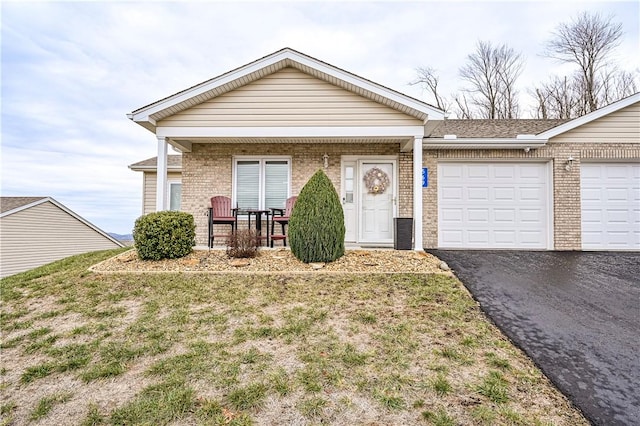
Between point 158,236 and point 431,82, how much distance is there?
18500mm

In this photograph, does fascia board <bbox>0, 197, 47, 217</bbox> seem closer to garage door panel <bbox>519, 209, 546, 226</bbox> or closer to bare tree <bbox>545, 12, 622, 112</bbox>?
garage door panel <bbox>519, 209, 546, 226</bbox>

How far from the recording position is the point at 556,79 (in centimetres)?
1759

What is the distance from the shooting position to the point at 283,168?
28.1ft

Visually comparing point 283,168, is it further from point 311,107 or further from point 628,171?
point 628,171

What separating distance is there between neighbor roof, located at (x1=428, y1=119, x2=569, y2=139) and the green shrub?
6.19 meters

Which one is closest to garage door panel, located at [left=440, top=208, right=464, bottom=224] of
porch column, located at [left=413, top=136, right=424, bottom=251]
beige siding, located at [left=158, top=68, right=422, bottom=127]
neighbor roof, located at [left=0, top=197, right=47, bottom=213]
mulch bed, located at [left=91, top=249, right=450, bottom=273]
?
porch column, located at [left=413, top=136, right=424, bottom=251]

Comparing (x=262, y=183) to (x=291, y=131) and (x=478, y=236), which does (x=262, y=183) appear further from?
(x=478, y=236)

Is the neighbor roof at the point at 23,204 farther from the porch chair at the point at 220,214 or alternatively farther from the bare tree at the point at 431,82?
the bare tree at the point at 431,82

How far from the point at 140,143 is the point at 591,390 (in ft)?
58.9

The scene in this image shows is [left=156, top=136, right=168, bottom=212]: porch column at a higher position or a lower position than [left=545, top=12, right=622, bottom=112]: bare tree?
lower

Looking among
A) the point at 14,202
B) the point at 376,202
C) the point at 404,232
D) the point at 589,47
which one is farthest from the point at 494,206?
the point at 14,202

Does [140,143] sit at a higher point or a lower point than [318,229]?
higher

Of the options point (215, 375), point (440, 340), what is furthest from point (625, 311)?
point (215, 375)

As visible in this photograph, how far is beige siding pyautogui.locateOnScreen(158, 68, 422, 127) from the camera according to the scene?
703cm
